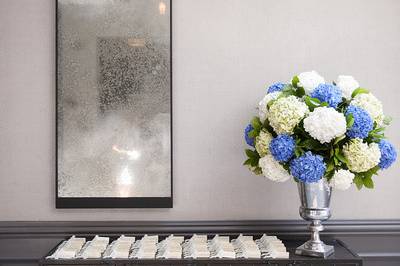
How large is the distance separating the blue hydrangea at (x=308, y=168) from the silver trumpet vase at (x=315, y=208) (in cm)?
17

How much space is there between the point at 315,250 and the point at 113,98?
1.48 meters

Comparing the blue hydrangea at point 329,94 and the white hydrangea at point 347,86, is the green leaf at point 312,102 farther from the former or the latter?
the white hydrangea at point 347,86

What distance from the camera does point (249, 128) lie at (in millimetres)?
2789

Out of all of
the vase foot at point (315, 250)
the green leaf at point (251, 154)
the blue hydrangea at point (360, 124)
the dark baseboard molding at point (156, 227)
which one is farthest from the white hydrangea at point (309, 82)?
the dark baseboard molding at point (156, 227)

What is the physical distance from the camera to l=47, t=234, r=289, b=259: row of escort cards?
2586 millimetres

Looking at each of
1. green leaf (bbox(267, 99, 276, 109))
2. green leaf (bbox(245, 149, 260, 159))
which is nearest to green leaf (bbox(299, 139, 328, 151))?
green leaf (bbox(267, 99, 276, 109))

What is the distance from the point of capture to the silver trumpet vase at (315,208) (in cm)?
261

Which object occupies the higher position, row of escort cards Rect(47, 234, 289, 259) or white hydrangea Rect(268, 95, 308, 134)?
white hydrangea Rect(268, 95, 308, 134)

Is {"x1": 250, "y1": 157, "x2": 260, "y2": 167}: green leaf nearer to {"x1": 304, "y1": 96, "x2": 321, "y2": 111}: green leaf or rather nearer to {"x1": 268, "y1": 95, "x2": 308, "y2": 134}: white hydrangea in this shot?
{"x1": 268, "y1": 95, "x2": 308, "y2": 134}: white hydrangea

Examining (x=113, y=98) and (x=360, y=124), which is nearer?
(x=360, y=124)

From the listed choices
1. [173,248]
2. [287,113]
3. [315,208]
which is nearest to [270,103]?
[287,113]

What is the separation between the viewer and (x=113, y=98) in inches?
122

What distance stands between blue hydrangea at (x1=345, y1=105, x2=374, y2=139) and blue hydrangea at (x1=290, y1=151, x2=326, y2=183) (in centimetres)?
21

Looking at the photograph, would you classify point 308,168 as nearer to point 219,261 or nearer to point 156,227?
point 219,261
